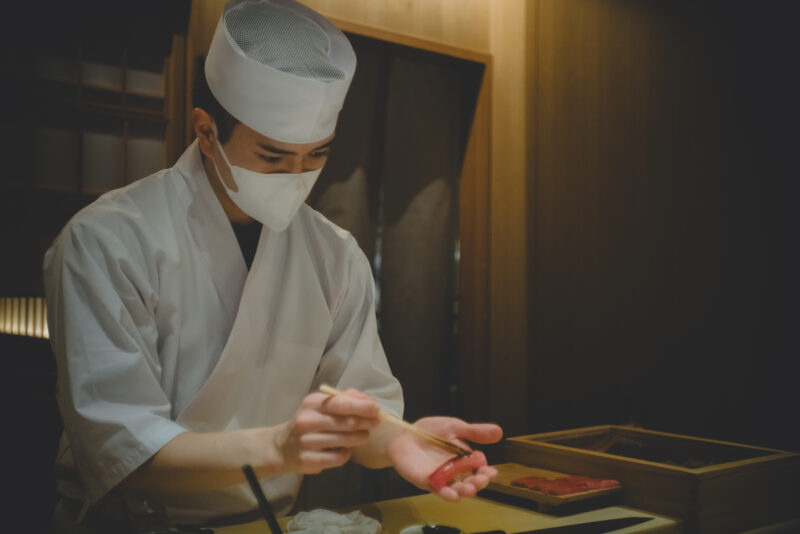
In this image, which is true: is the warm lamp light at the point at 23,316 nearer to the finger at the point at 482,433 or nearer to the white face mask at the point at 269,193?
the white face mask at the point at 269,193

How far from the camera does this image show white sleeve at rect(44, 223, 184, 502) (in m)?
1.81

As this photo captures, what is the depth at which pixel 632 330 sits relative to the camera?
14.4 ft

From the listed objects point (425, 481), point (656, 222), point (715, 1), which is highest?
point (715, 1)

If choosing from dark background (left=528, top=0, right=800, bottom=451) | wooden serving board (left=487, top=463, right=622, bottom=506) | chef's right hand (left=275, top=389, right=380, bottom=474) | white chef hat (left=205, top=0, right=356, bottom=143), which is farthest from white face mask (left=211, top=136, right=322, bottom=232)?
dark background (left=528, top=0, right=800, bottom=451)

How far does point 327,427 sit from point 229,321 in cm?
74

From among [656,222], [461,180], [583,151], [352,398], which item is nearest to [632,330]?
[656,222]

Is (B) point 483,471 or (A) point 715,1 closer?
(B) point 483,471

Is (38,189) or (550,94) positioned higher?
(550,94)

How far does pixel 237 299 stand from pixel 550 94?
2601 mm

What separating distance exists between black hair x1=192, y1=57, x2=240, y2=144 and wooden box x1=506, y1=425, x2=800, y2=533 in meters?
1.83

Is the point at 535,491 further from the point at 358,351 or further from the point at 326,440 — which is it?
the point at 326,440

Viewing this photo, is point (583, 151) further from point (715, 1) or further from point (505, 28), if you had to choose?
point (715, 1)

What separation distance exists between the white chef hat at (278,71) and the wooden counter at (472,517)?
122 cm

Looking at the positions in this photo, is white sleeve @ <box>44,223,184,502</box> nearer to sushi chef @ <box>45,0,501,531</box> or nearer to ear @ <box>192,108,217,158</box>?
sushi chef @ <box>45,0,501,531</box>
